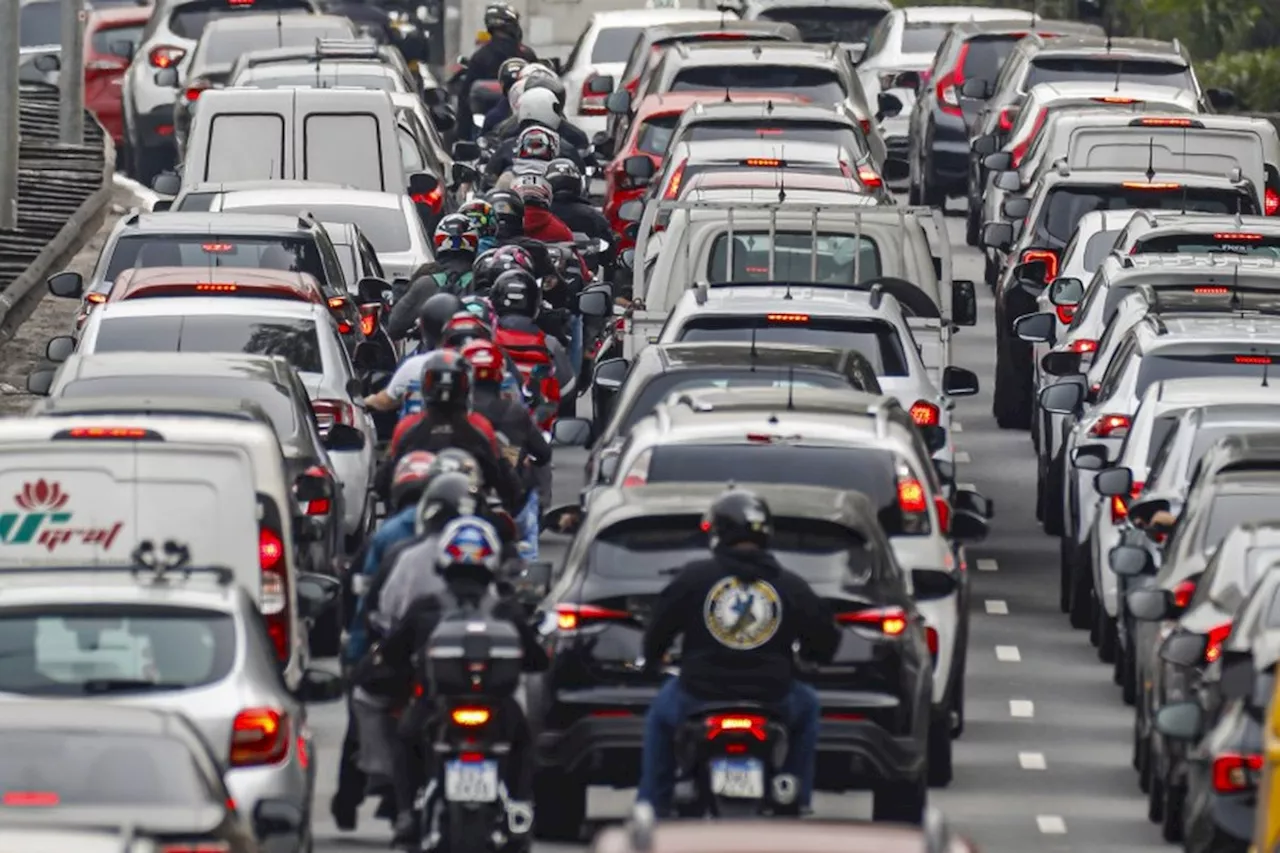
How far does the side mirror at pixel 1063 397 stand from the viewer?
77.2 feet

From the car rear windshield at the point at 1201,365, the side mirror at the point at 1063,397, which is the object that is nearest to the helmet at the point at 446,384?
the car rear windshield at the point at 1201,365

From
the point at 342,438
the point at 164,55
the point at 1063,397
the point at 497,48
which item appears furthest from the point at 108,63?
the point at 342,438

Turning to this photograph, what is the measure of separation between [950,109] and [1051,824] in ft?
78.9

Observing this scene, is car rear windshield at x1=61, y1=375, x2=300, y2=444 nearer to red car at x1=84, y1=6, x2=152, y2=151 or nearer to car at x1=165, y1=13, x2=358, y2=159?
car at x1=165, y1=13, x2=358, y2=159

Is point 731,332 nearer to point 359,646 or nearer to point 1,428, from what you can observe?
point 1,428

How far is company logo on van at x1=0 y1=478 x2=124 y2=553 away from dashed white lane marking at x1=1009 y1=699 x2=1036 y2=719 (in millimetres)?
4509

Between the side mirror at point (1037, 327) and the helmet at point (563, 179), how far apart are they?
4.11 meters

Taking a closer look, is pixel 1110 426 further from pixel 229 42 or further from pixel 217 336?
pixel 229 42

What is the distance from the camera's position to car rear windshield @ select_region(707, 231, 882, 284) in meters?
25.6

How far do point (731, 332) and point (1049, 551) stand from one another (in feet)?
12.7

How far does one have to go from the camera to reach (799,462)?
17859mm

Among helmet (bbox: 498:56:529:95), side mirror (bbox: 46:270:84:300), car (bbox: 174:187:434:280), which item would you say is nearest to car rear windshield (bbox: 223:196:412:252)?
car (bbox: 174:187:434:280)

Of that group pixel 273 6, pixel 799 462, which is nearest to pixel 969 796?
pixel 799 462

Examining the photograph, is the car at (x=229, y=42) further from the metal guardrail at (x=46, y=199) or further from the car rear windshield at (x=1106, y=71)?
the car rear windshield at (x=1106, y=71)
